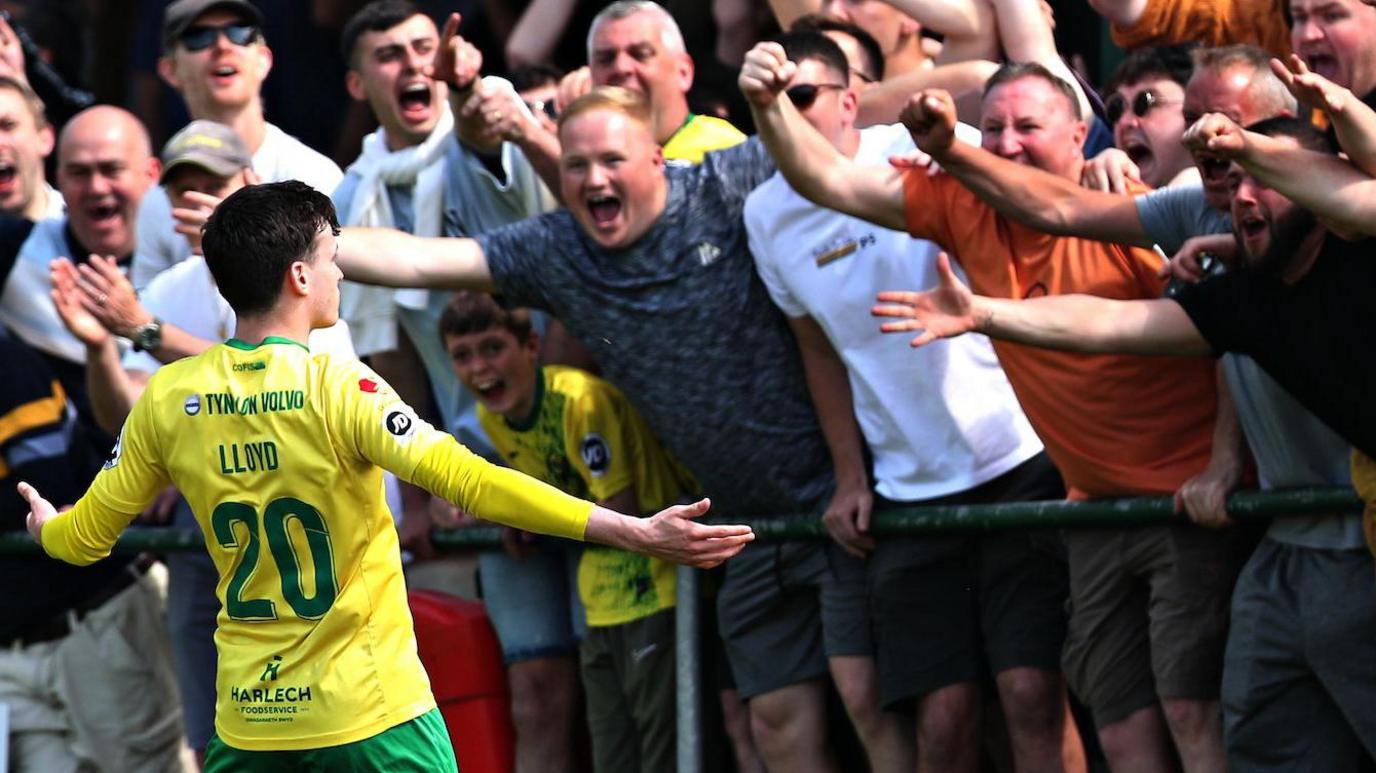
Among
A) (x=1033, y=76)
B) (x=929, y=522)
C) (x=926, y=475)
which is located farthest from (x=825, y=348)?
(x=1033, y=76)

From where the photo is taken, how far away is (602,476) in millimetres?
6914

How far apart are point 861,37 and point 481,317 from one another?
1482 millimetres

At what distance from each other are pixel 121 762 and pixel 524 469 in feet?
6.60

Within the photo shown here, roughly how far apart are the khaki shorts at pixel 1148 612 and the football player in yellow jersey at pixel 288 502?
185cm

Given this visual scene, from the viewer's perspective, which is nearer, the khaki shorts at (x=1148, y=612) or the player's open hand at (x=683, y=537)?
the player's open hand at (x=683, y=537)

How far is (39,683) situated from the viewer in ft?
26.2

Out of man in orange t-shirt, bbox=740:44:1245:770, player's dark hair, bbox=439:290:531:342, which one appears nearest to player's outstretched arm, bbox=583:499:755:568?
man in orange t-shirt, bbox=740:44:1245:770

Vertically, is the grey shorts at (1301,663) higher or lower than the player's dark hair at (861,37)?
lower

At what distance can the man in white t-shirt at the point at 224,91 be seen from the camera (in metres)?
7.95

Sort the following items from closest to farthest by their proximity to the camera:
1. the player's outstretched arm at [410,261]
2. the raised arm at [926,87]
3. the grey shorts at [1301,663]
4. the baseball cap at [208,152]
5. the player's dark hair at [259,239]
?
the player's dark hair at [259,239] < the grey shorts at [1301,663] < the player's outstretched arm at [410,261] < the raised arm at [926,87] < the baseball cap at [208,152]

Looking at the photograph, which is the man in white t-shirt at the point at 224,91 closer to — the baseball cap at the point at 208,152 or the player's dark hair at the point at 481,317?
the baseball cap at the point at 208,152

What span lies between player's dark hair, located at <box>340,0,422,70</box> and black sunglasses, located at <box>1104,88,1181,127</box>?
258cm

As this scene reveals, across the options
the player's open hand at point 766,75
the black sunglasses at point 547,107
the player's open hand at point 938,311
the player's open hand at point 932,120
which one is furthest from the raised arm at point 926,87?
the player's open hand at point 938,311

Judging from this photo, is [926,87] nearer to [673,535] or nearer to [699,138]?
[699,138]
